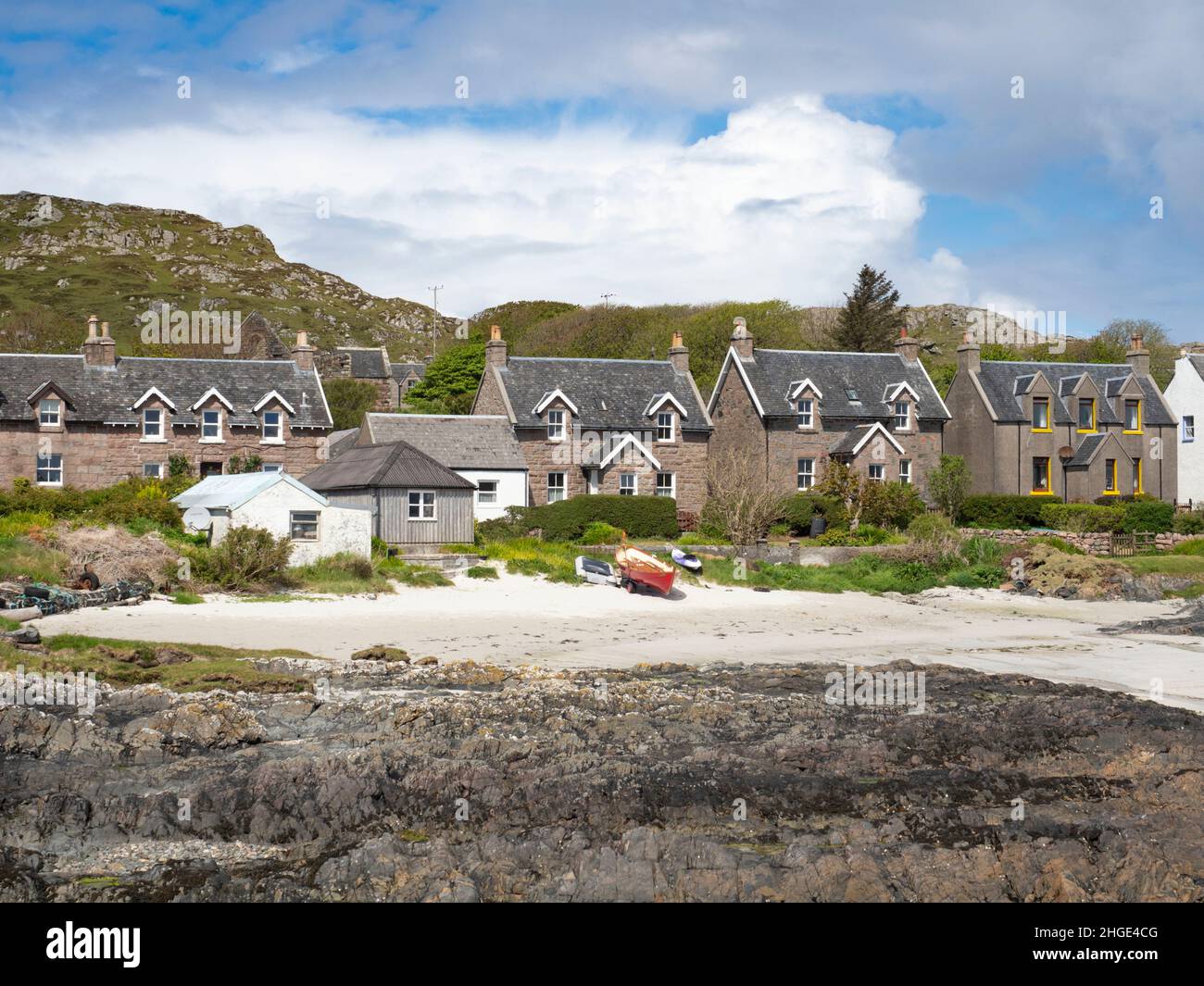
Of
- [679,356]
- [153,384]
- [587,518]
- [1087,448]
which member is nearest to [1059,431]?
[1087,448]

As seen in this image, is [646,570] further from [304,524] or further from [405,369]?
[405,369]

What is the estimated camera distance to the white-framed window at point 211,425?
46.4 meters

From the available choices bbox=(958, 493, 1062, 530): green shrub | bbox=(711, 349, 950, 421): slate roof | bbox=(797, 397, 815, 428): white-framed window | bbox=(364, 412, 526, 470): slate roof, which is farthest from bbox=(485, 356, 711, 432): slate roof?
bbox=(958, 493, 1062, 530): green shrub

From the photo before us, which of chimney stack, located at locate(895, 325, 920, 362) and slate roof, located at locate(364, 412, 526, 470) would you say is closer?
slate roof, located at locate(364, 412, 526, 470)

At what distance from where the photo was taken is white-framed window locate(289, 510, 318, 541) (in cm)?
3270

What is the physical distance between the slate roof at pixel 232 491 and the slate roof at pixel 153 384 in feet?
27.4

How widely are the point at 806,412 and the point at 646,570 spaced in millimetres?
20327

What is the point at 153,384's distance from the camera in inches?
1847

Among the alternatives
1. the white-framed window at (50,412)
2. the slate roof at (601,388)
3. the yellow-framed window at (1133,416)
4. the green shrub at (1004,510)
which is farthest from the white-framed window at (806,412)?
the white-framed window at (50,412)

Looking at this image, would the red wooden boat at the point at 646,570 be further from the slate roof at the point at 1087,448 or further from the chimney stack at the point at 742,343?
the slate roof at the point at 1087,448

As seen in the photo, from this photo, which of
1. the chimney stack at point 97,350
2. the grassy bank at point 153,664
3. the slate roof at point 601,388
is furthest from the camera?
the slate roof at point 601,388

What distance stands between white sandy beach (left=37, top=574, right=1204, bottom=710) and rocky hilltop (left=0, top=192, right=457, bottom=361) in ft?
238

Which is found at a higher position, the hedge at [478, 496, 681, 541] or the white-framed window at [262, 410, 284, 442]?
the white-framed window at [262, 410, 284, 442]

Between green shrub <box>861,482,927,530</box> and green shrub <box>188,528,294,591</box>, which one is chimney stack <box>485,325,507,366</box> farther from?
green shrub <box>188,528,294,591</box>
